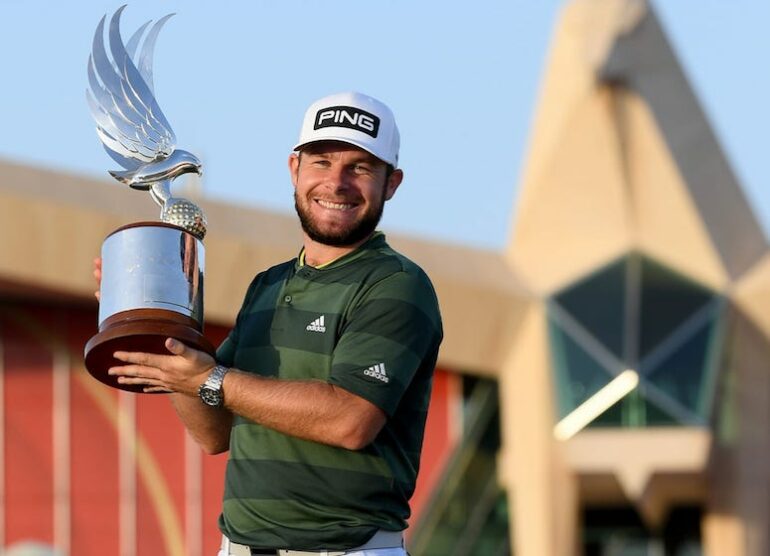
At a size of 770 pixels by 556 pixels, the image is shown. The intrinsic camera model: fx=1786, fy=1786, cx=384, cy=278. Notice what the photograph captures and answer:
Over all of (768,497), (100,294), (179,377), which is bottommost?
(179,377)

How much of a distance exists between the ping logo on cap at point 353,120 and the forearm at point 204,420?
2.57 feet

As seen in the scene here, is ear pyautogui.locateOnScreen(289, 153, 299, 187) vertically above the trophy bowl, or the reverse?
ear pyautogui.locateOnScreen(289, 153, 299, 187)

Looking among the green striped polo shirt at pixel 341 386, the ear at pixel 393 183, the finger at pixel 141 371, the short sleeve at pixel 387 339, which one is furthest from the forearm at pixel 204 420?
the ear at pixel 393 183

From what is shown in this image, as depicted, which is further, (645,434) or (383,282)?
(645,434)

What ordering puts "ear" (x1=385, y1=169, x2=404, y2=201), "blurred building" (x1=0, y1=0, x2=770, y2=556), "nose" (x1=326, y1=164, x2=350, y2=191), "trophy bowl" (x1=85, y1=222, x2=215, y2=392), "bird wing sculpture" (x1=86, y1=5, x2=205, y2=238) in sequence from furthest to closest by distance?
"blurred building" (x1=0, y1=0, x2=770, y2=556), "bird wing sculpture" (x1=86, y1=5, x2=205, y2=238), "ear" (x1=385, y1=169, x2=404, y2=201), "nose" (x1=326, y1=164, x2=350, y2=191), "trophy bowl" (x1=85, y1=222, x2=215, y2=392)

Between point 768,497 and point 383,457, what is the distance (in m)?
19.8

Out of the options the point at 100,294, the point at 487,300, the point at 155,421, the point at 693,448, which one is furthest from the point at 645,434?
the point at 100,294

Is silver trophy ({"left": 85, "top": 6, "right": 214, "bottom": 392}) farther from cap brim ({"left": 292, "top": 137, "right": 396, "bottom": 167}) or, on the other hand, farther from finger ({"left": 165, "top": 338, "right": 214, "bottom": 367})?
cap brim ({"left": 292, "top": 137, "right": 396, "bottom": 167})

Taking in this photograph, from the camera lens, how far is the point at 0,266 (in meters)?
21.4

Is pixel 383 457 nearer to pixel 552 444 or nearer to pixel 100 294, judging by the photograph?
pixel 100 294

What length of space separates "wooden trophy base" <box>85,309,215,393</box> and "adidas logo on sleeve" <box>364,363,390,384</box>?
39 centimetres

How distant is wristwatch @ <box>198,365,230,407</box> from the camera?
13.7 ft

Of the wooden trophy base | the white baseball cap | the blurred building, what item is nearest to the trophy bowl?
the wooden trophy base

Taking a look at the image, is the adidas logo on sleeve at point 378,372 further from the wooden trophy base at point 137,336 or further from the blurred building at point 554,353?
the blurred building at point 554,353
